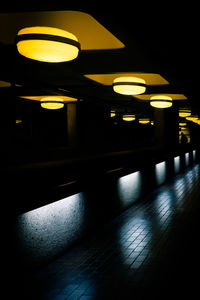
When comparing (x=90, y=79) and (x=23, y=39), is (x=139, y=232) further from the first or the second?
(x=90, y=79)

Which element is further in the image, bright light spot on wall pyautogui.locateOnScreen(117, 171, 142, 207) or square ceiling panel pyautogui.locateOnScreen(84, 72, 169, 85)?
square ceiling panel pyautogui.locateOnScreen(84, 72, 169, 85)

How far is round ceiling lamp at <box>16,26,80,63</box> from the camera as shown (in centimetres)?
342

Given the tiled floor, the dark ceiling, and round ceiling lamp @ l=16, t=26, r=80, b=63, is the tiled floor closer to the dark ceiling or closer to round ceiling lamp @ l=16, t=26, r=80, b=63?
round ceiling lamp @ l=16, t=26, r=80, b=63

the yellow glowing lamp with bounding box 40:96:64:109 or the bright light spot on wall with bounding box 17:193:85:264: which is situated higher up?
the yellow glowing lamp with bounding box 40:96:64:109

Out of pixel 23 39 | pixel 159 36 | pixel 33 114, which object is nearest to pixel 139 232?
pixel 159 36

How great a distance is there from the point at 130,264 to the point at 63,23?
362 cm

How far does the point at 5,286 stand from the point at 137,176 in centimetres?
573

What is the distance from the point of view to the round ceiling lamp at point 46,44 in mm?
3418

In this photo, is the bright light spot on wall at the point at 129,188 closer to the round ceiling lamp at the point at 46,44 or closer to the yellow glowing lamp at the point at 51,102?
the yellow glowing lamp at the point at 51,102

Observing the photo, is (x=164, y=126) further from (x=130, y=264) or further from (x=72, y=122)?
(x=130, y=264)

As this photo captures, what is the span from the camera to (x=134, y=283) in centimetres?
364

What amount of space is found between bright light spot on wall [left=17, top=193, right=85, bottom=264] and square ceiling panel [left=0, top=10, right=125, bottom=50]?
8.86 ft

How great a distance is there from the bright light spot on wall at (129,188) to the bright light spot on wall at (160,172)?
204cm

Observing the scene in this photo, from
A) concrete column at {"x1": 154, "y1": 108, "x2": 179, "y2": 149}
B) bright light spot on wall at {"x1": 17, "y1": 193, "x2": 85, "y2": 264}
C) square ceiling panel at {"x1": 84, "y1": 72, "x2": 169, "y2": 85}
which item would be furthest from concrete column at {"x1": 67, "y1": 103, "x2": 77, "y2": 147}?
bright light spot on wall at {"x1": 17, "y1": 193, "x2": 85, "y2": 264}
